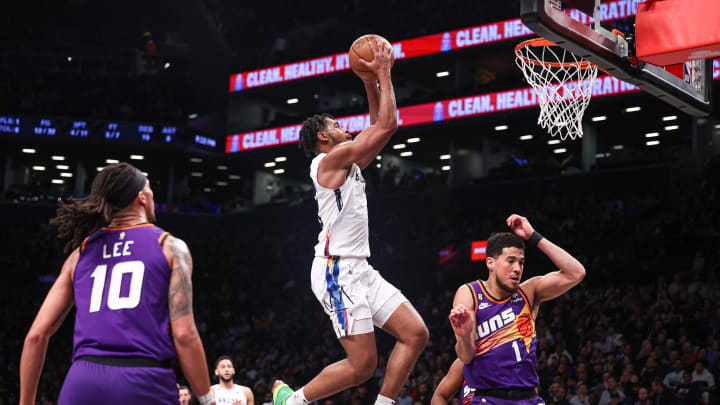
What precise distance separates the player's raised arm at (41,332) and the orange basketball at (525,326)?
3186 millimetres

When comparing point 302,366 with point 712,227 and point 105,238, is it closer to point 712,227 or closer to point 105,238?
point 712,227

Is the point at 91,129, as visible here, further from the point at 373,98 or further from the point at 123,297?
the point at 123,297

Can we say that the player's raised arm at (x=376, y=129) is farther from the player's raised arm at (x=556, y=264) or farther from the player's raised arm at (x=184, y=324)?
the player's raised arm at (x=184, y=324)

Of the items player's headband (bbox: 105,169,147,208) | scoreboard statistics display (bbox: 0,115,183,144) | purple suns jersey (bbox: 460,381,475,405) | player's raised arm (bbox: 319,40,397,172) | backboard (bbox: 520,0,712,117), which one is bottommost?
purple suns jersey (bbox: 460,381,475,405)

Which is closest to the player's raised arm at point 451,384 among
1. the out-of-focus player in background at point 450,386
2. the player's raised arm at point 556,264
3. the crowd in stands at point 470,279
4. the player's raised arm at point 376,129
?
the out-of-focus player in background at point 450,386

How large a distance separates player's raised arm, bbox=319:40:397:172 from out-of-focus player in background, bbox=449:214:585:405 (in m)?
1.16

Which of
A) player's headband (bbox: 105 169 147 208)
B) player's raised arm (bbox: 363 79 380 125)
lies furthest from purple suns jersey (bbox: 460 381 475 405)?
player's headband (bbox: 105 169 147 208)

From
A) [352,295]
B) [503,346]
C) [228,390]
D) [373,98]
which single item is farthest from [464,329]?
[228,390]

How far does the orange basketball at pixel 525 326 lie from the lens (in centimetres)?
533

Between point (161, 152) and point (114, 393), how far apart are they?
1343 inches

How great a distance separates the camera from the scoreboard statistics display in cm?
3416

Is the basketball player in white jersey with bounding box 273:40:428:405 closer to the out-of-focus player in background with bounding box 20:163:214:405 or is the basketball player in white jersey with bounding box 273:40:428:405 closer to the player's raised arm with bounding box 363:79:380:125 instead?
the player's raised arm with bounding box 363:79:380:125

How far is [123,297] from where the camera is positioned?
334cm

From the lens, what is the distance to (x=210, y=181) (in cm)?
4084
